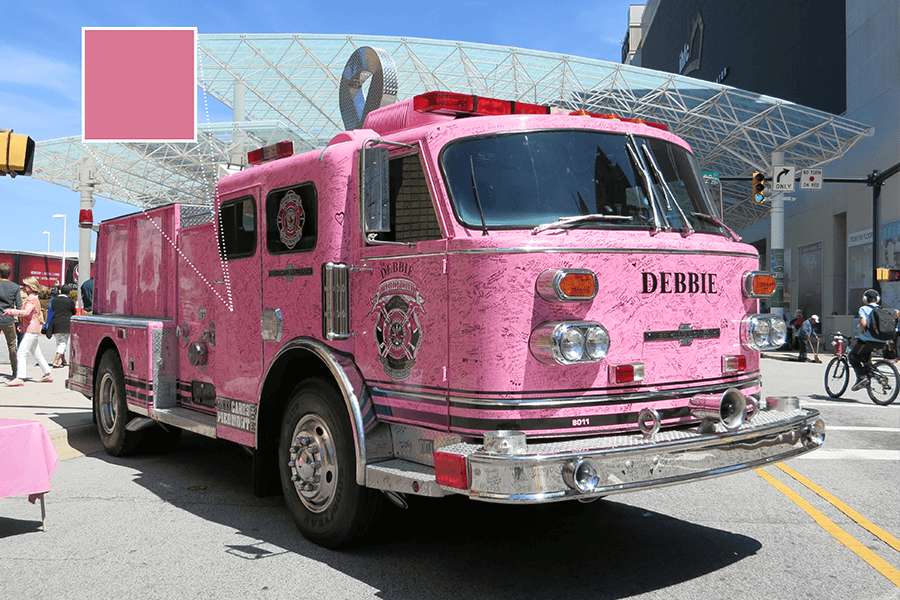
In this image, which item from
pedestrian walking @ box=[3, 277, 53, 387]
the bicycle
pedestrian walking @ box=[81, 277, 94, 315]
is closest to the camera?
pedestrian walking @ box=[3, 277, 53, 387]

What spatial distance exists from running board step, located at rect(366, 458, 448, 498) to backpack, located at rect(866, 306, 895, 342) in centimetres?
1148

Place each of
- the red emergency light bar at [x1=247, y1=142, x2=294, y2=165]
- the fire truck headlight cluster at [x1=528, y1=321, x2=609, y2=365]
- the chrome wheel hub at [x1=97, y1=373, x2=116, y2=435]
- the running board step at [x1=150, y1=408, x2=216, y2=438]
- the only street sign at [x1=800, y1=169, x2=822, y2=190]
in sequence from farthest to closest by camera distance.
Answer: the only street sign at [x1=800, y1=169, x2=822, y2=190] → the chrome wheel hub at [x1=97, y1=373, x2=116, y2=435] → the running board step at [x1=150, y1=408, x2=216, y2=438] → the red emergency light bar at [x1=247, y1=142, x2=294, y2=165] → the fire truck headlight cluster at [x1=528, y1=321, x2=609, y2=365]

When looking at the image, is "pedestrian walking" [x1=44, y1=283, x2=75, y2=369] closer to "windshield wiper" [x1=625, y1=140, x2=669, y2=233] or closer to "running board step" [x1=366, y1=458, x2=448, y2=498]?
"running board step" [x1=366, y1=458, x2=448, y2=498]

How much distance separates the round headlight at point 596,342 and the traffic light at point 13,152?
20.9ft

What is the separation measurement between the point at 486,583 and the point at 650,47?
83.1m

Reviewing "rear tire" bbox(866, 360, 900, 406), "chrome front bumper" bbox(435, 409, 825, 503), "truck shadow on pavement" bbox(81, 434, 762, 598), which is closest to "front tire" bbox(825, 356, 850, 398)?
"rear tire" bbox(866, 360, 900, 406)

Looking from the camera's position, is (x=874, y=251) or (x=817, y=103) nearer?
(x=874, y=251)

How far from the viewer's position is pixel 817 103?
128ft

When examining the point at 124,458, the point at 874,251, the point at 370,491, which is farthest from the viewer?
the point at 874,251

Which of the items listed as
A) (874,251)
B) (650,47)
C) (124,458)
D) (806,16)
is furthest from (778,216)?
(650,47)

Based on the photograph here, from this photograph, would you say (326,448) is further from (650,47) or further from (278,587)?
(650,47)

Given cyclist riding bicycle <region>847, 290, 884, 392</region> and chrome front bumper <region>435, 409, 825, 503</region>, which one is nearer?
chrome front bumper <region>435, 409, 825, 503</region>

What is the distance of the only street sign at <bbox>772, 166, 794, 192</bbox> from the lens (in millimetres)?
27219

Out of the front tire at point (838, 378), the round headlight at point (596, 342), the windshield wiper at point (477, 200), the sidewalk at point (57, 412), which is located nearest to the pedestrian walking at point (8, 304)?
the sidewalk at point (57, 412)
